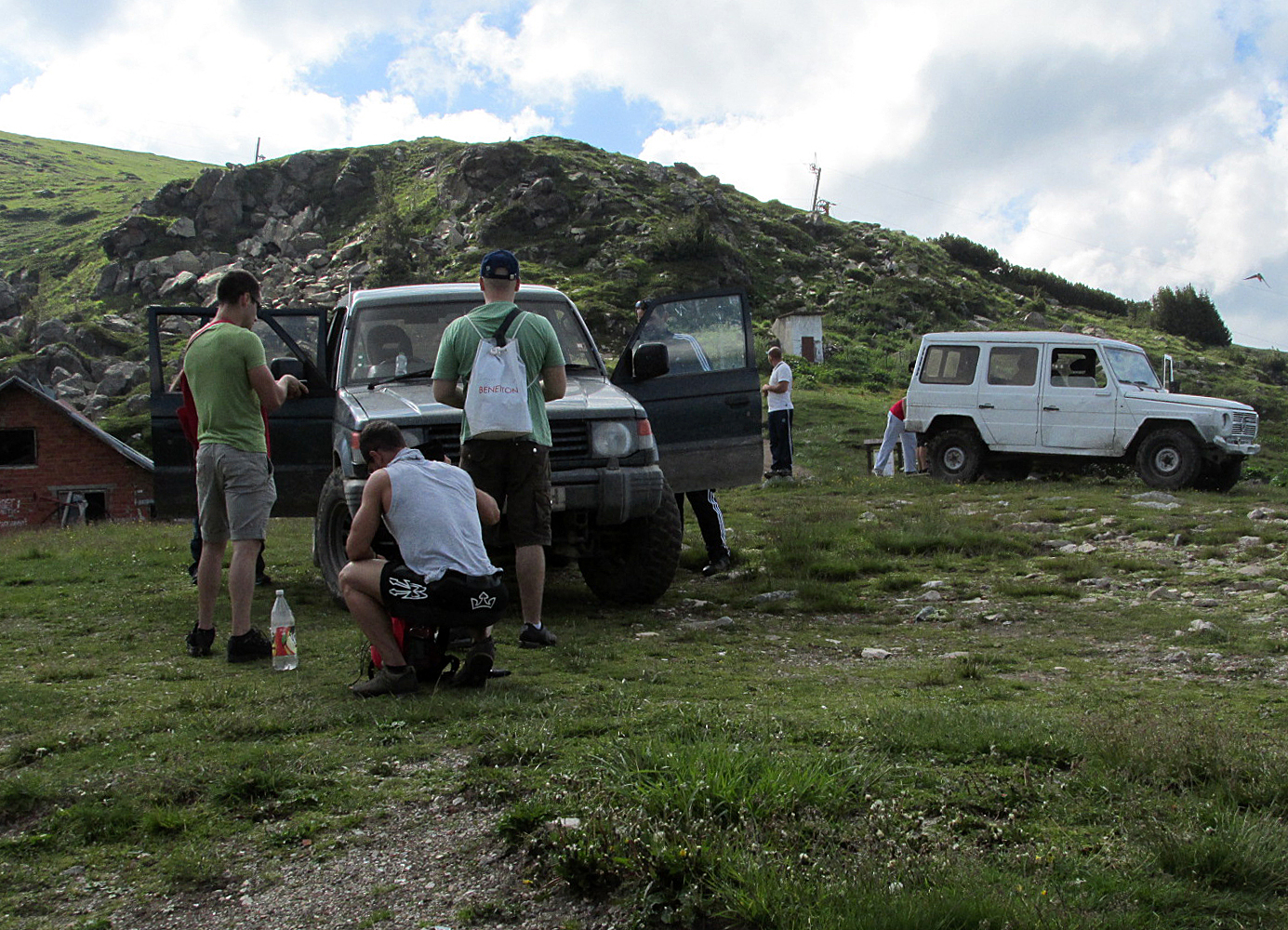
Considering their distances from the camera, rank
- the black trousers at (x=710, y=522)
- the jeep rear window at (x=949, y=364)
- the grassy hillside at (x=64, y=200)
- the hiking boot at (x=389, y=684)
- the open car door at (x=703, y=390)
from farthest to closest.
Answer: the grassy hillside at (x=64, y=200)
the jeep rear window at (x=949, y=364)
the black trousers at (x=710, y=522)
the open car door at (x=703, y=390)
the hiking boot at (x=389, y=684)

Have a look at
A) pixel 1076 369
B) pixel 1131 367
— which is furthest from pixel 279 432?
pixel 1131 367

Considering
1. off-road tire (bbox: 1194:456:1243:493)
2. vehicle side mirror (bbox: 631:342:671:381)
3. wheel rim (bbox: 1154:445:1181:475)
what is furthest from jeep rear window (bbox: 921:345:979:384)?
vehicle side mirror (bbox: 631:342:671:381)

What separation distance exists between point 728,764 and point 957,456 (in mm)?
14080

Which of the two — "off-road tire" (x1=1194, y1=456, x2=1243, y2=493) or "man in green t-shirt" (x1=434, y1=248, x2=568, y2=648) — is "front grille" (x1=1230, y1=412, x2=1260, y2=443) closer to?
"off-road tire" (x1=1194, y1=456, x2=1243, y2=493)

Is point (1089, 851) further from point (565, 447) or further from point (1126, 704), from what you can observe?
point (565, 447)

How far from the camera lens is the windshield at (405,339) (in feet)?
24.3

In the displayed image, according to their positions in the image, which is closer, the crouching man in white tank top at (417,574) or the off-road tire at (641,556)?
the crouching man in white tank top at (417,574)

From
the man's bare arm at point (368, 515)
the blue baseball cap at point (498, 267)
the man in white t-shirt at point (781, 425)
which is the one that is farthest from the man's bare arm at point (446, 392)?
the man in white t-shirt at point (781, 425)

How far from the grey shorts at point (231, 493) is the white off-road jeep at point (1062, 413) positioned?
479 inches

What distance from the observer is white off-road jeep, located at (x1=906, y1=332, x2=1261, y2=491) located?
1473cm

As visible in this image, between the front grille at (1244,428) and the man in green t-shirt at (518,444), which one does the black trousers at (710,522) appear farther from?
the front grille at (1244,428)

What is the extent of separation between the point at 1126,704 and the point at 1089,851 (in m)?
1.83

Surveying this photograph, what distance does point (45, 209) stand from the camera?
12550 cm

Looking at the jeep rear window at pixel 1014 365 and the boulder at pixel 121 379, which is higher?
the boulder at pixel 121 379
